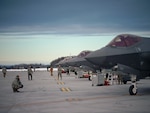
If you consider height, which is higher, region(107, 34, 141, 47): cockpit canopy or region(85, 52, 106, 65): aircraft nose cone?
region(107, 34, 141, 47): cockpit canopy

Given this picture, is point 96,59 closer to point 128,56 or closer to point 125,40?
point 128,56

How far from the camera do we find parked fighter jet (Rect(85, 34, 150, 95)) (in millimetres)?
15641

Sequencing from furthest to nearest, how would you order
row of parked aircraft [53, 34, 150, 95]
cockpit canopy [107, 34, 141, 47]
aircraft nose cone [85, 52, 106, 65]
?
cockpit canopy [107, 34, 141, 47] < aircraft nose cone [85, 52, 106, 65] < row of parked aircraft [53, 34, 150, 95]

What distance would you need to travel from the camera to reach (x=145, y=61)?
51.5ft

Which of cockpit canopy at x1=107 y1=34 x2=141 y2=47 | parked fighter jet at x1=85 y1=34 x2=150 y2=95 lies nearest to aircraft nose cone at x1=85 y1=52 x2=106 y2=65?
parked fighter jet at x1=85 y1=34 x2=150 y2=95

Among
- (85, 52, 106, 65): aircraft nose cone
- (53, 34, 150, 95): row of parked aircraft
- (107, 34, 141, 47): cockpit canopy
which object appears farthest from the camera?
(107, 34, 141, 47): cockpit canopy

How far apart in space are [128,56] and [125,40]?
48.0 inches

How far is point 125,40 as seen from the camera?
53.6 ft

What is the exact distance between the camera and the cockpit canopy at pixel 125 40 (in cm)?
1623

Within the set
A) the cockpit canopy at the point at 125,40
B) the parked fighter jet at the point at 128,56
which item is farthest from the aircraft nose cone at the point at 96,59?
the cockpit canopy at the point at 125,40

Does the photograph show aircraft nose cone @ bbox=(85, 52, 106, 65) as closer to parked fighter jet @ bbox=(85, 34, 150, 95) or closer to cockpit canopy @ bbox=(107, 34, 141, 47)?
parked fighter jet @ bbox=(85, 34, 150, 95)

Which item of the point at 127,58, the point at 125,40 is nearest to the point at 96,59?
the point at 127,58

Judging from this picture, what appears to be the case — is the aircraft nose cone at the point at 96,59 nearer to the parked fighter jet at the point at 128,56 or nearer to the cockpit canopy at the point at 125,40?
the parked fighter jet at the point at 128,56

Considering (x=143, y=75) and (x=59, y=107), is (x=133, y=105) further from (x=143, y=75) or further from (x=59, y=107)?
(x=143, y=75)
